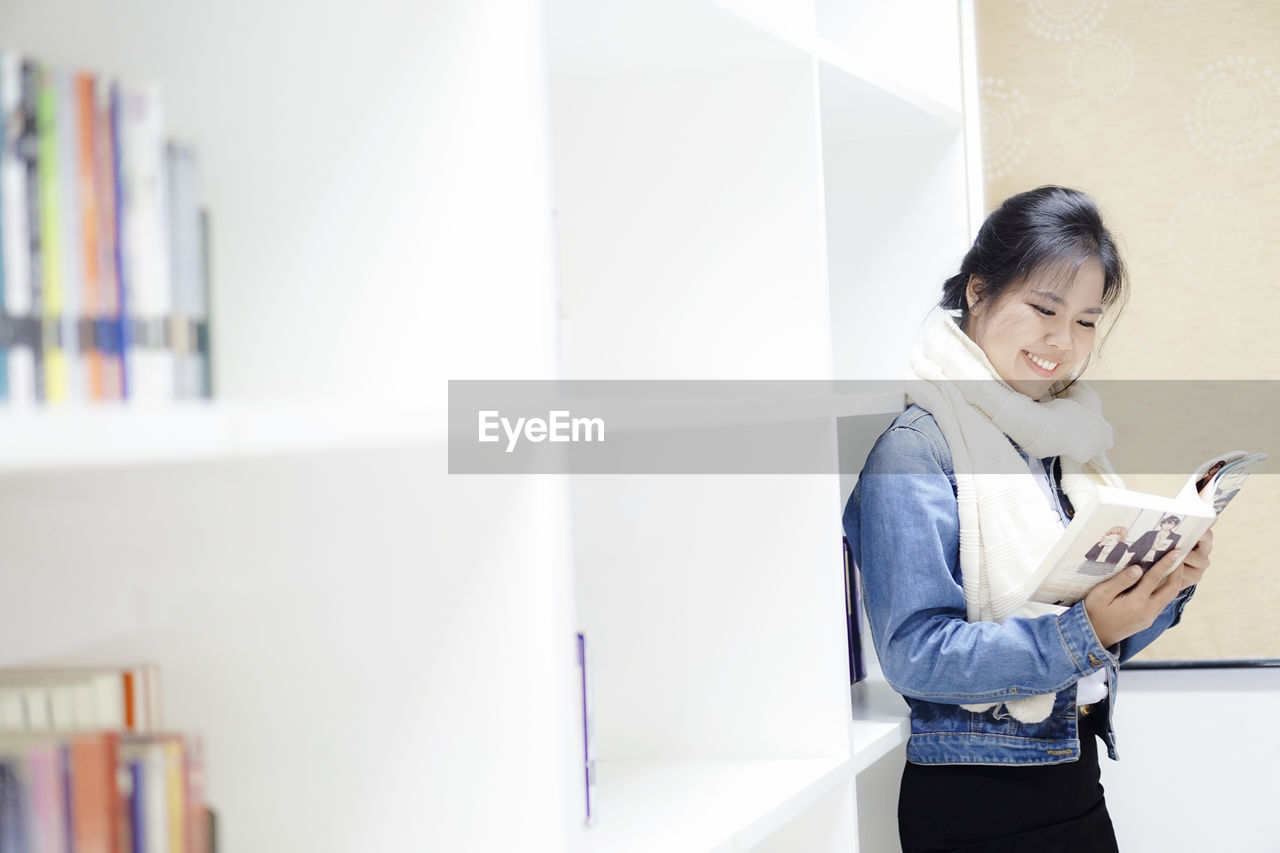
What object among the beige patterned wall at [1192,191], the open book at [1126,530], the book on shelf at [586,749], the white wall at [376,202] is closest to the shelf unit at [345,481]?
the white wall at [376,202]

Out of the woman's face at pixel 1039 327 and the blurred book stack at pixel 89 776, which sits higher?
the woman's face at pixel 1039 327

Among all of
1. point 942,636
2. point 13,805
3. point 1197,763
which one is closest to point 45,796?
point 13,805

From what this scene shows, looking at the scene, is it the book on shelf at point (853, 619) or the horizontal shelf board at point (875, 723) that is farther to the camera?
the book on shelf at point (853, 619)

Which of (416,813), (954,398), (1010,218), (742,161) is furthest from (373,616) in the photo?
(1010,218)

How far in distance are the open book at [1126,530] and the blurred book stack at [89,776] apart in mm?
1014

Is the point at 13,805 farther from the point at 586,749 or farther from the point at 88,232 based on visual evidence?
the point at 586,749

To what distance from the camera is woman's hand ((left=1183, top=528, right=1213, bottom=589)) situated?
57.9 inches

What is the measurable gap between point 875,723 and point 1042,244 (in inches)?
28.3

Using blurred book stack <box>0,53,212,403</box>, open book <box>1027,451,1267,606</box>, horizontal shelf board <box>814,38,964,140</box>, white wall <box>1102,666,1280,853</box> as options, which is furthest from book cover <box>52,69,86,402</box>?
white wall <box>1102,666,1280,853</box>

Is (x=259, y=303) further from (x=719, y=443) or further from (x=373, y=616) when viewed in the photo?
(x=719, y=443)

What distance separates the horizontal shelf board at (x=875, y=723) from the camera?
1.40 meters

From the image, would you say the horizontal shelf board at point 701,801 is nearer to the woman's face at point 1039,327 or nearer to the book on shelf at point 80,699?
the book on shelf at point 80,699

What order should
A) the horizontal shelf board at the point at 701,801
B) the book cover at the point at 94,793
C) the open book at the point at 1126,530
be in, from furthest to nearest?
the open book at the point at 1126,530, the horizontal shelf board at the point at 701,801, the book cover at the point at 94,793

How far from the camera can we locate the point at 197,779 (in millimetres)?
593
